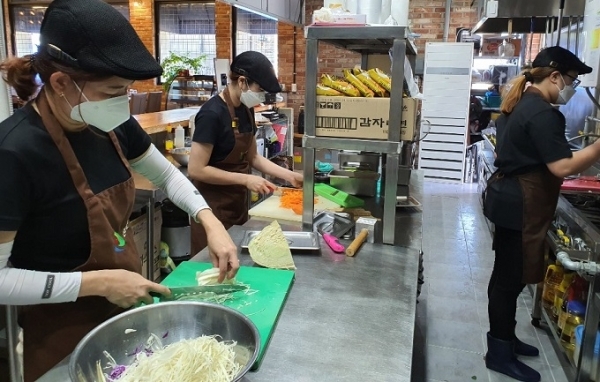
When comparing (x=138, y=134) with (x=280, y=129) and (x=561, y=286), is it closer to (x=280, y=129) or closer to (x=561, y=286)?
(x=561, y=286)

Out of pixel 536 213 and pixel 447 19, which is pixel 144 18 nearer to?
pixel 447 19

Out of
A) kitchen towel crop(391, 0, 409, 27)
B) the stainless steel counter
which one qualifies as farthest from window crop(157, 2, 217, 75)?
the stainless steel counter

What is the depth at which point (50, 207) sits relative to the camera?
1.14 m

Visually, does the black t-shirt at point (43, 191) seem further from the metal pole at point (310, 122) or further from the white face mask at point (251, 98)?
the white face mask at point (251, 98)

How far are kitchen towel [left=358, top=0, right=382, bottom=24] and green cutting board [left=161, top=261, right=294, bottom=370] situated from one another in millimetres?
1136

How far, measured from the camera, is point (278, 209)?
233 centimetres

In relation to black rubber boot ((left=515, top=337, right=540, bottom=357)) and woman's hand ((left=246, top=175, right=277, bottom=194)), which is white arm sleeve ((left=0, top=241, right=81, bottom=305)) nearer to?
woman's hand ((left=246, top=175, right=277, bottom=194))

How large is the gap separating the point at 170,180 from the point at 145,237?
6.40ft

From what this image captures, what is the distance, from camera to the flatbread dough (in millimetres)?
1622

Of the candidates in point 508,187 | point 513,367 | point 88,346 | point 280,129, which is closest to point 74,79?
point 88,346

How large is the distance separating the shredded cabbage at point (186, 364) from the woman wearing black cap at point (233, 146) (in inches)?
54.2

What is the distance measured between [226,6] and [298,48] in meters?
1.51

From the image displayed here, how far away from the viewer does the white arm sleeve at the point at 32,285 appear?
41.0 inches

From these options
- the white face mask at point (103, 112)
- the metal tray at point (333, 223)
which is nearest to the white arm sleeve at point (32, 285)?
the white face mask at point (103, 112)
